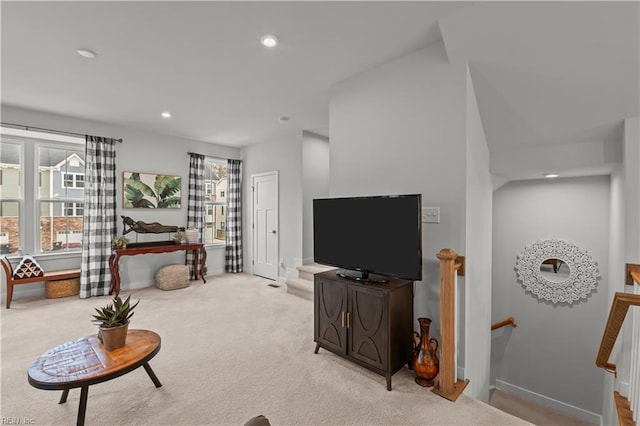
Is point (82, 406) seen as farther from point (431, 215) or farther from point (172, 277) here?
point (172, 277)

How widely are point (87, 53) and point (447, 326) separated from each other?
377 centimetres

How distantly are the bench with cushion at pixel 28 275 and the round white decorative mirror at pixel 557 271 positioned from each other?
20.7ft

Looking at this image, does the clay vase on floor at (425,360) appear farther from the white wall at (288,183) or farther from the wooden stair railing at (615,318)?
the white wall at (288,183)

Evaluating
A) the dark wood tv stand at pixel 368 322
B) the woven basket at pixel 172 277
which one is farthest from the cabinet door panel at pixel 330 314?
the woven basket at pixel 172 277

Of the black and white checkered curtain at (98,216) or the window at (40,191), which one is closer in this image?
the window at (40,191)

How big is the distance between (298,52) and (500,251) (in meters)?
3.51

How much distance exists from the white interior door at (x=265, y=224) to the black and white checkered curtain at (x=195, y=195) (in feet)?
→ 3.26

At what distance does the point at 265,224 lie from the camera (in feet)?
18.7

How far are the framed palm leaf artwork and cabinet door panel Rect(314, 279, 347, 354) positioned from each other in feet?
12.7

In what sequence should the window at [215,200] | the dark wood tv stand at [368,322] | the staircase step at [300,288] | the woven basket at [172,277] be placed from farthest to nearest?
1. the window at [215,200]
2. the woven basket at [172,277]
3. the staircase step at [300,288]
4. the dark wood tv stand at [368,322]

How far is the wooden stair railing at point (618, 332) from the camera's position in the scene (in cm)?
154

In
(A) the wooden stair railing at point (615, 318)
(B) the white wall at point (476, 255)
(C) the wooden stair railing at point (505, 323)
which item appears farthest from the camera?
(C) the wooden stair railing at point (505, 323)

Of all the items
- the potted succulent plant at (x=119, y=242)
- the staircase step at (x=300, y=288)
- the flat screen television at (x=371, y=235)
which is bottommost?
the staircase step at (x=300, y=288)

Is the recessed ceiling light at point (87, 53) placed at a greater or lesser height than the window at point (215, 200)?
greater
